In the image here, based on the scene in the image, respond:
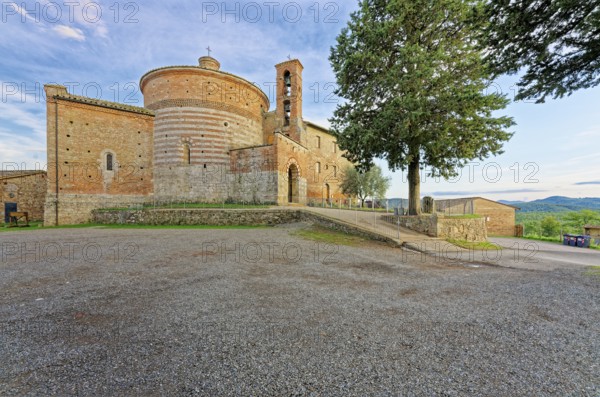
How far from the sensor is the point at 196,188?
2372cm

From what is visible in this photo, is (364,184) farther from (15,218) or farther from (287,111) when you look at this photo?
(15,218)

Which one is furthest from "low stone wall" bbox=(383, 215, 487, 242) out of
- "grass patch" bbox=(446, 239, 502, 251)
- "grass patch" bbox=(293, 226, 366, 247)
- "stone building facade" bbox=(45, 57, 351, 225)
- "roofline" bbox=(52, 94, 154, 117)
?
"roofline" bbox=(52, 94, 154, 117)

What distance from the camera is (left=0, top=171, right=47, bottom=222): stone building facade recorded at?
71.6ft

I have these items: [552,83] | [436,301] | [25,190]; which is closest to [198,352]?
[436,301]

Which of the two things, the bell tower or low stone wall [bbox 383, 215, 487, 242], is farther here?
the bell tower

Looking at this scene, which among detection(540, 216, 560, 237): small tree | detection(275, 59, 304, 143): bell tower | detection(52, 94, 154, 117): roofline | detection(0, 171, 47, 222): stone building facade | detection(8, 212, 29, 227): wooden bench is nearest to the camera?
detection(8, 212, 29, 227): wooden bench

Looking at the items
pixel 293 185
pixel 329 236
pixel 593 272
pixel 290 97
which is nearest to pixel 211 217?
pixel 293 185

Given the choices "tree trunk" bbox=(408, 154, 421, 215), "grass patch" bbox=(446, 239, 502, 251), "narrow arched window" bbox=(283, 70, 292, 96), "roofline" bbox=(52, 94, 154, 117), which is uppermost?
"narrow arched window" bbox=(283, 70, 292, 96)

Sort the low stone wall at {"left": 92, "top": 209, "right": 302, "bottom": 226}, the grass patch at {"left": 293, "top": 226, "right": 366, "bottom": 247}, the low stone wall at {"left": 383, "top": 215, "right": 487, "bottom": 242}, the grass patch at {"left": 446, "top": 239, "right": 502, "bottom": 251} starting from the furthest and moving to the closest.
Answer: the low stone wall at {"left": 92, "top": 209, "right": 302, "bottom": 226} < the low stone wall at {"left": 383, "top": 215, "right": 487, "bottom": 242} < the grass patch at {"left": 293, "top": 226, "right": 366, "bottom": 247} < the grass patch at {"left": 446, "top": 239, "right": 502, "bottom": 251}

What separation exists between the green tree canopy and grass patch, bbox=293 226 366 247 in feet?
24.4

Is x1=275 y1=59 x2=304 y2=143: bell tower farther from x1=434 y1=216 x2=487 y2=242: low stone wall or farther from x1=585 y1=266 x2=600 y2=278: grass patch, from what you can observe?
x1=585 y1=266 x2=600 y2=278: grass patch

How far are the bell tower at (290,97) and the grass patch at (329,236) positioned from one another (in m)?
16.1

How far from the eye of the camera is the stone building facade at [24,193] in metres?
21.8

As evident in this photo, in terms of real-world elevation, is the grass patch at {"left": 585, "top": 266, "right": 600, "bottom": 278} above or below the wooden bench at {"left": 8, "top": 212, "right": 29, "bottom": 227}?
below
